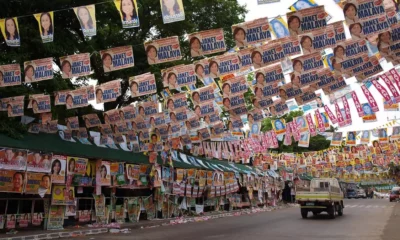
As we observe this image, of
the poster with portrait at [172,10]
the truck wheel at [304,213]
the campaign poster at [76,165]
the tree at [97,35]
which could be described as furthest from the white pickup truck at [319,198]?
the poster with portrait at [172,10]

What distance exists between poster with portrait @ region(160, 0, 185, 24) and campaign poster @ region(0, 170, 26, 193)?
8713 millimetres

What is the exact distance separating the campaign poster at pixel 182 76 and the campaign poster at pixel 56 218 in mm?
7217

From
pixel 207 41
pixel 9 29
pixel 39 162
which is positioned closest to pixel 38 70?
pixel 9 29

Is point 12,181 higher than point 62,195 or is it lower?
higher

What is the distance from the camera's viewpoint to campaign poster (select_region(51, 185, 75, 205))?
15.1 m

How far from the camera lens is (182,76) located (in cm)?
1307

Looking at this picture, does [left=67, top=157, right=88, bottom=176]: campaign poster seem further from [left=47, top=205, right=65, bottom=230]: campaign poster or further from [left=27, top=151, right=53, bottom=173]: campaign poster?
[left=47, top=205, right=65, bottom=230]: campaign poster

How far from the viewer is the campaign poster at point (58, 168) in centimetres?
1493

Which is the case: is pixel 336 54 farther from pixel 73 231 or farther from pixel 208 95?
pixel 73 231

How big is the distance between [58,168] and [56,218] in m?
2.06

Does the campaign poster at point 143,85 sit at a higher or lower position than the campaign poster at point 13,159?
higher

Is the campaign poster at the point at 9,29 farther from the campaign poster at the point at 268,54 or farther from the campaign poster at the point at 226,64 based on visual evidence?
the campaign poster at the point at 268,54

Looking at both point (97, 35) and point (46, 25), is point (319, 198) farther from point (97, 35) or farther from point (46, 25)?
point (46, 25)

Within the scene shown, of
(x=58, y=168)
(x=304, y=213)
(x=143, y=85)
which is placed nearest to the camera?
(x=143, y=85)
